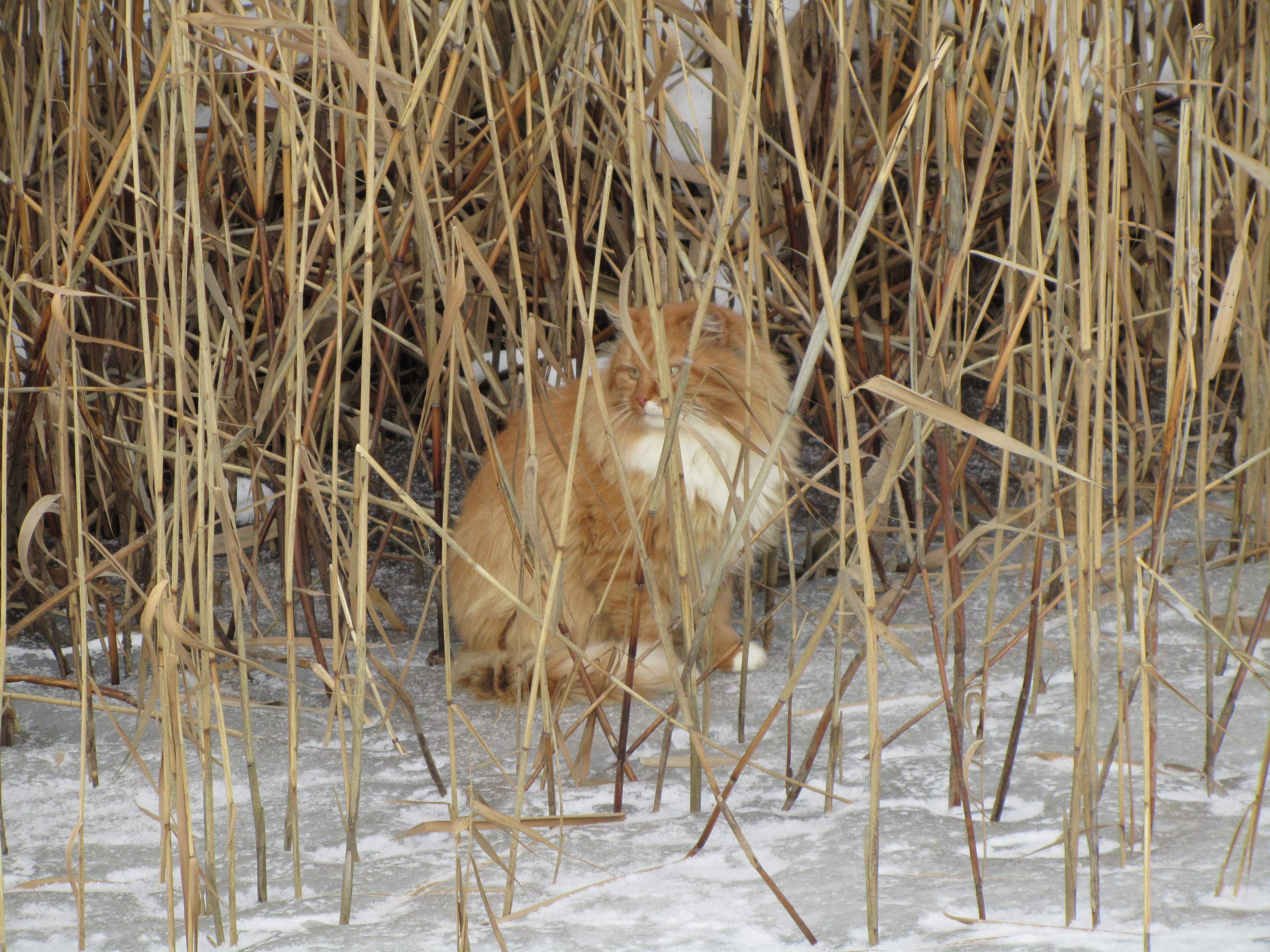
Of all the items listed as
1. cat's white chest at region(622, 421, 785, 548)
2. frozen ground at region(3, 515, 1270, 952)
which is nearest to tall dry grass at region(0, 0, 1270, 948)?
frozen ground at region(3, 515, 1270, 952)

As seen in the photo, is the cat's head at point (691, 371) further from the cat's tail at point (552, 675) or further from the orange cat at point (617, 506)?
the cat's tail at point (552, 675)

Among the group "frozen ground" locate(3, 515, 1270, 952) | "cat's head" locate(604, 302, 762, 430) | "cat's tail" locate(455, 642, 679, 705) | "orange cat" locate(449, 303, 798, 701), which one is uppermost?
"cat's head" locate(604, 302, 762, 430)

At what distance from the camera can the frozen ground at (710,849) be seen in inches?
47.8

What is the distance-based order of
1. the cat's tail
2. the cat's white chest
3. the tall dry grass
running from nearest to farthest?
the tall dry grass, the cat's tail, the cat's white chest

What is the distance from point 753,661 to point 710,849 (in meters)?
0.68

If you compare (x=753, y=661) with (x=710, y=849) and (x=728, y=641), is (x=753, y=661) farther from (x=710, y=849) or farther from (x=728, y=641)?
(x=710, y=849)

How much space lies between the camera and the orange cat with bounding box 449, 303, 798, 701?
2002 mm

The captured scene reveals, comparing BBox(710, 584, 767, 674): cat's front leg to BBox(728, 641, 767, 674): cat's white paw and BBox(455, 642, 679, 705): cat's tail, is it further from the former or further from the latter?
BBox(455, 642, 679, 705): cat's tail

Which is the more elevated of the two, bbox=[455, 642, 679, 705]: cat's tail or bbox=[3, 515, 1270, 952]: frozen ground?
bbox=[455, 642, 679, 705]: cat's tail

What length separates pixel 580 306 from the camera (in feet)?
4.04

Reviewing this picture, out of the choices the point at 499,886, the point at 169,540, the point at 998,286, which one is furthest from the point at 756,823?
the point at 998,286

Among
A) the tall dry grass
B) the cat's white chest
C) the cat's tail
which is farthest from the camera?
the cat's white chest

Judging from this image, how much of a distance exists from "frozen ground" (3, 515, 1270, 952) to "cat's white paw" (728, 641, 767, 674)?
0.14 metres

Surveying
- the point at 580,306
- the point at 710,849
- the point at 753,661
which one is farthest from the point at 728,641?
the point at 580,306
